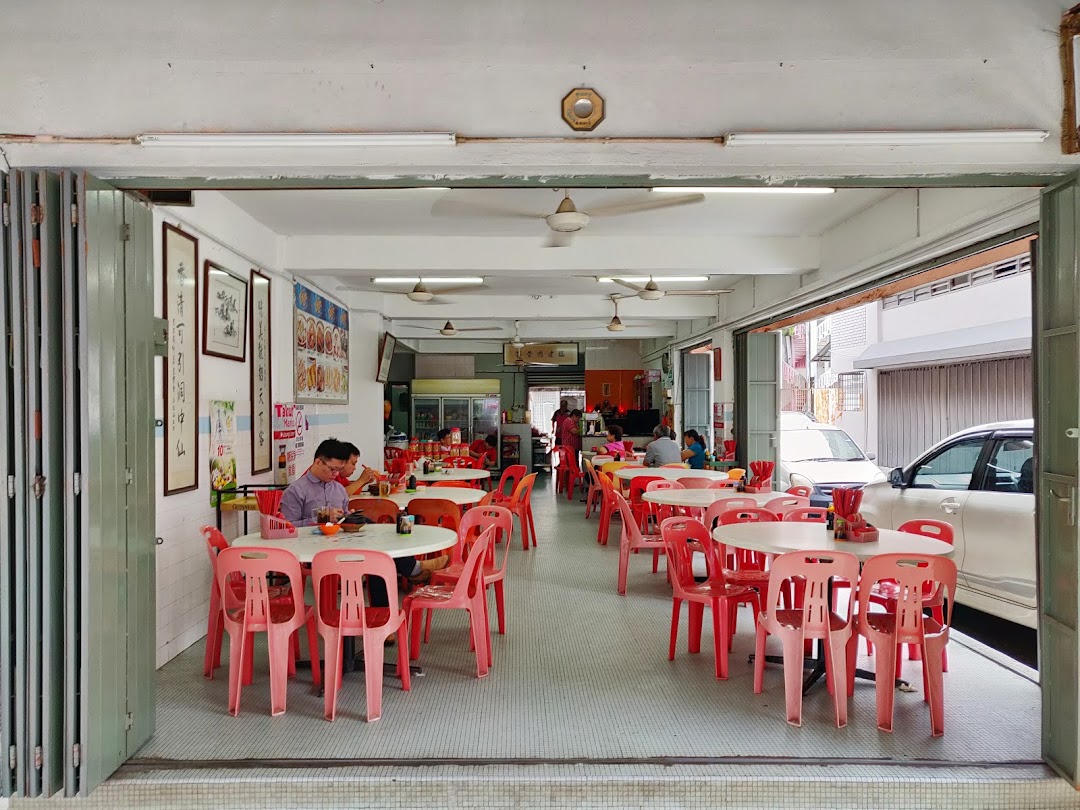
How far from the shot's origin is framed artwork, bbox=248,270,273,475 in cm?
638

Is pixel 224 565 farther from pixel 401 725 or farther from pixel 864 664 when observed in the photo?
pixel 864 664

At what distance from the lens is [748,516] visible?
5.39 metres

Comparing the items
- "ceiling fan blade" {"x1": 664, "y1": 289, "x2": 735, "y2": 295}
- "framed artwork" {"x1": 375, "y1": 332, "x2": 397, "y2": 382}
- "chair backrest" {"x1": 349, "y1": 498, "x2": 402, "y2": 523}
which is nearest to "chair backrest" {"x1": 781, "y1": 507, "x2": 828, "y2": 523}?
"chair backrest" {"x1": 349, "y1": 498, "x2": 402, "y2": 523}

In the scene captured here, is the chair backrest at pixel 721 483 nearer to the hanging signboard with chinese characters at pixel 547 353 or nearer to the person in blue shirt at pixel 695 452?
the person in blue shirt at pixel 695 452

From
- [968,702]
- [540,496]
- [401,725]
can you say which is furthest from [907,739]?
[540,496]

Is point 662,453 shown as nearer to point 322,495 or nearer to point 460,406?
point 322,495

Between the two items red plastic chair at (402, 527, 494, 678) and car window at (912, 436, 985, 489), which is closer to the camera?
red plastic chair at (402, 527, 494, 678)

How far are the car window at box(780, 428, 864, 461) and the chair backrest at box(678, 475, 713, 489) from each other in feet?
9.02

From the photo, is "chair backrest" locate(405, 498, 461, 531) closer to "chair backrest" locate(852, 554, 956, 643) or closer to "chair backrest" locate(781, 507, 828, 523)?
"chair backrest" locate(781, 507, 828, 523)

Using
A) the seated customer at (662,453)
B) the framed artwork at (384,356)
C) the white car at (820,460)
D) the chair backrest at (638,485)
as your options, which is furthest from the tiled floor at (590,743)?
the framed artwork at (384,356)

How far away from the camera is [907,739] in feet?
11.4

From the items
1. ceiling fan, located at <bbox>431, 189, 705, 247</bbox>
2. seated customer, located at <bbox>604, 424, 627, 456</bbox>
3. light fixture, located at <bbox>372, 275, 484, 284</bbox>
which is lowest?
seated customer, located at <bbox>604, 424, 627, 456</bbox>

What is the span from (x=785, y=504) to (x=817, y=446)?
4864 millimetres

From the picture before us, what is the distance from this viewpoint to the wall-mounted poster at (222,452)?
5477 millimetres
